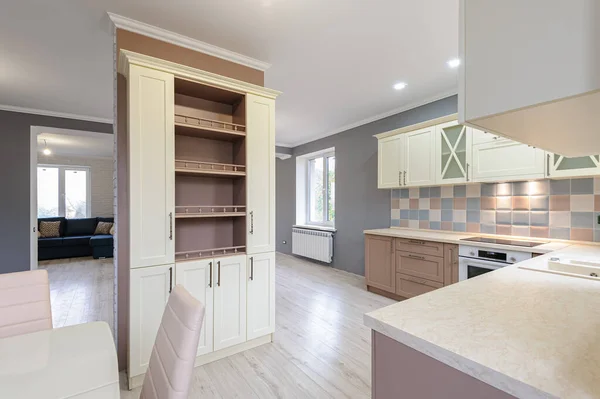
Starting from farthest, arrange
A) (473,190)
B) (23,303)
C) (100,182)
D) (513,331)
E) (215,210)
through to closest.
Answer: (100,182) < (473,190) < (215,210) < (23,303) < (513,331)

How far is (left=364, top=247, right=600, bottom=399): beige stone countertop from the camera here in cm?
59

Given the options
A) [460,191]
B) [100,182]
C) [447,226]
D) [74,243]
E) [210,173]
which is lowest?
[74,243]

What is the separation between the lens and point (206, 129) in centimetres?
226

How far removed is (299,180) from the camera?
6254mm

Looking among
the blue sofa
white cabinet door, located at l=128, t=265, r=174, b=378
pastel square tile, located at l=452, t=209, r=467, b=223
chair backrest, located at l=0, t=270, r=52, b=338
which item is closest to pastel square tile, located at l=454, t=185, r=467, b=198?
pastel square tile, located at l=452, t=209, r=467, b=223

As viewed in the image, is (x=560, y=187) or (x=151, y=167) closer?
(x=151, y=167)

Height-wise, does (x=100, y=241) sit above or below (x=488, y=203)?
below

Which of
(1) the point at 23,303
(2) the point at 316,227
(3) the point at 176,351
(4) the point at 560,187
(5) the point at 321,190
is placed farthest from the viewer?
(5) the point at 321,190

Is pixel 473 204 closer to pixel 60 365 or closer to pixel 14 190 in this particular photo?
pixel 60 365

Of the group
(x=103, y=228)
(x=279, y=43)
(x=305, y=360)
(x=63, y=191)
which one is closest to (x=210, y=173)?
(x=279, y=43)

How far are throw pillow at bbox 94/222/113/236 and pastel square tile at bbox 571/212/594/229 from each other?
27.1 ft

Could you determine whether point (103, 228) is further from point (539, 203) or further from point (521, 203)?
point (539, 203)

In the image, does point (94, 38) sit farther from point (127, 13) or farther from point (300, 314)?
point (300, 314)

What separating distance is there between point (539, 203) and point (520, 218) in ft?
0.73
